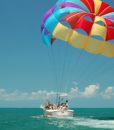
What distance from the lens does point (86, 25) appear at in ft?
73.7

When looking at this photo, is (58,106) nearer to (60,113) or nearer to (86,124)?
(60,113)

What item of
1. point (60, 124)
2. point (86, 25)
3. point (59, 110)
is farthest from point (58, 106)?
point (86, 25)

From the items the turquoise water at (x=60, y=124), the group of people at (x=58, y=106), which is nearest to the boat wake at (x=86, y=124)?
the turquoise water at (x=60, y=124)

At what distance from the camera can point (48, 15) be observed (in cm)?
2447

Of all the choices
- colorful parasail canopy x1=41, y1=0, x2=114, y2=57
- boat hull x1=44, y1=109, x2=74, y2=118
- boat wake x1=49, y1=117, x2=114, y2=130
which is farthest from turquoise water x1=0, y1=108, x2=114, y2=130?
colorful parasail canopy x1=41, y1=0, x2=114, y2=57

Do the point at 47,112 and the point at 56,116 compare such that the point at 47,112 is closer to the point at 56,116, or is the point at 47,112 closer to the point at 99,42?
the point at 56,116

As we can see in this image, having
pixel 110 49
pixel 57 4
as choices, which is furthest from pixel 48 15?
pixel 110 49

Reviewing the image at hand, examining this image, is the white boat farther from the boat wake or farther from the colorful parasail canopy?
the colorful parasail canopy

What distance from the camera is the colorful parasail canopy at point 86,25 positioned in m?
22.4

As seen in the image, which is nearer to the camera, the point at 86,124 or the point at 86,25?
the point at 86,25

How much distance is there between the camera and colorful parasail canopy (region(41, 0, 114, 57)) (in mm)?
22386

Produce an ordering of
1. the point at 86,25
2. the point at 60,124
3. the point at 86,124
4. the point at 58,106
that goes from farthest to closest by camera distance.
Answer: the point at 58,106 < the point at 60,124 < the point at 86,124 < the point at 86,25

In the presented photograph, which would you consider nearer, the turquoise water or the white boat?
the turquoise water

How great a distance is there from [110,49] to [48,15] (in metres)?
4.90
